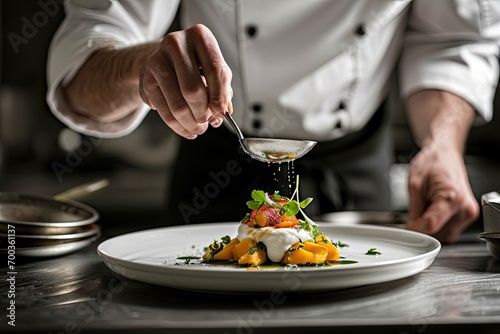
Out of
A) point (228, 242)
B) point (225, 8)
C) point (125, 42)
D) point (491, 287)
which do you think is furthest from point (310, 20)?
point (491, 287)

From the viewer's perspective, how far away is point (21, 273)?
1.10m

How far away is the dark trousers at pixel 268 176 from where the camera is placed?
177 centimetres

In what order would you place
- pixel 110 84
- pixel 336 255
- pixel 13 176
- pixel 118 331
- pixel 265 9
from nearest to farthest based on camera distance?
pixel 118 331 → pixel 336 255 → pixel 110 84 → pixel 265 9 → pixel 13 176

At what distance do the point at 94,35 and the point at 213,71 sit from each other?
0.58m

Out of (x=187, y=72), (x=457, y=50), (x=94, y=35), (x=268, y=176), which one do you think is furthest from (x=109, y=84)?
(x=457, y=50)

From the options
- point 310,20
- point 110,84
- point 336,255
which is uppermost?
point 310,20

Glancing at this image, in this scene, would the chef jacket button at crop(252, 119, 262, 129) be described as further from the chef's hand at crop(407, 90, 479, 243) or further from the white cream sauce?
the white cream sauce

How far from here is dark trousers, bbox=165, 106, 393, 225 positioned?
5.79ft

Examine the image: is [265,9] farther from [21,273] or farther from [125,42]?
[21,273]

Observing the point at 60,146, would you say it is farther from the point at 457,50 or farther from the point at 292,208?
the point at 292,208

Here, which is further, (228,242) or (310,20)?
(310,20)

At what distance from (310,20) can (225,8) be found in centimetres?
24

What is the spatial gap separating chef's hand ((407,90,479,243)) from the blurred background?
157cm

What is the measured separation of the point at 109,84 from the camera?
4.72 feet
